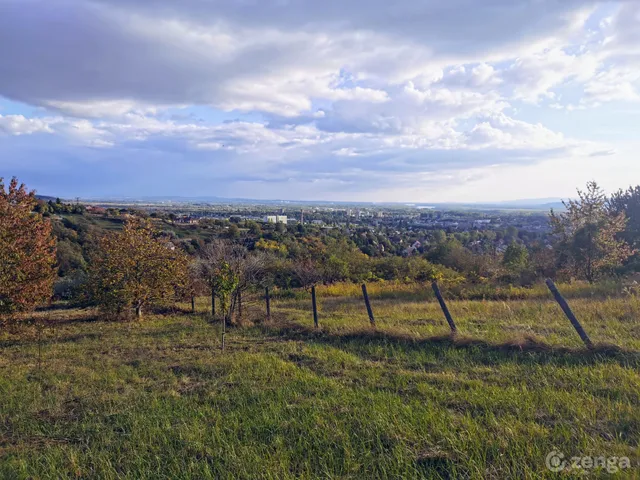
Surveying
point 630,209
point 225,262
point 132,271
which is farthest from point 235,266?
point 630,209

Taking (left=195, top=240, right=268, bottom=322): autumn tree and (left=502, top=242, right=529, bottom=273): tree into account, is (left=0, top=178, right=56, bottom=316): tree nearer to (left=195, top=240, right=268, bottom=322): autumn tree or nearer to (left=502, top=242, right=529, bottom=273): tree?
(left=195, top=240, right=268, bottom=322): autumn tree

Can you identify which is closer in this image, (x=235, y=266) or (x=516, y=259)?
(x=235, y=266)

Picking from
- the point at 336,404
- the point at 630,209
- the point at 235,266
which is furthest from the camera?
the point at 630,209

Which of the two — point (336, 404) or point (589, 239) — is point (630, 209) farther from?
point (336, 404)

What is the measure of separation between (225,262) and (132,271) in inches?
178

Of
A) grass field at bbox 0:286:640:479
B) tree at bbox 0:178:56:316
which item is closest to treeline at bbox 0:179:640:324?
tree at bbox 0:178:56:316

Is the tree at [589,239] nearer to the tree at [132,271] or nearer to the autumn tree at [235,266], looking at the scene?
the autumn tree at [235,266]

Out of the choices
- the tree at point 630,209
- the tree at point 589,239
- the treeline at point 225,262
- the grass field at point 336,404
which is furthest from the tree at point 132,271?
the tree at point 630,209

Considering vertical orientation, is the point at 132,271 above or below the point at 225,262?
below

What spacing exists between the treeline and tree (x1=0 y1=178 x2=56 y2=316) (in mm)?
24

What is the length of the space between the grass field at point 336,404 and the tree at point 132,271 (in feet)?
9.66

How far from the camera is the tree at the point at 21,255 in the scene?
351 inches

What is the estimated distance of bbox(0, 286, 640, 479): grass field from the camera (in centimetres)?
356

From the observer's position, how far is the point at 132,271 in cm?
1194
